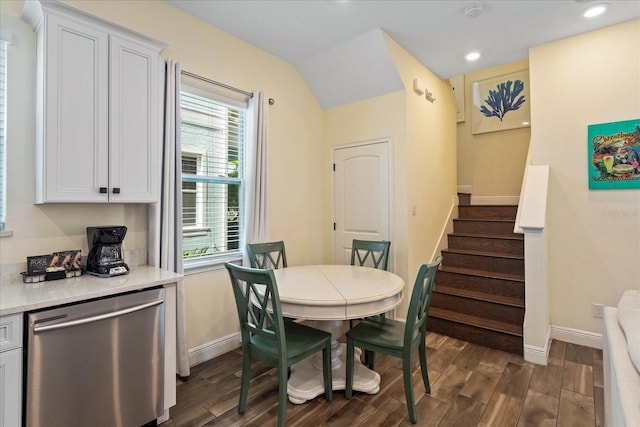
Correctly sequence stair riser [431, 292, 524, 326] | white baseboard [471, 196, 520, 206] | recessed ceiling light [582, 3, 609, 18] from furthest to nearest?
1. white baseboard [471, 196, 520, 206]
2. stair riser [431, 292, 524, 326]
3. recessed ceiling light [582, 3, 609, 18]

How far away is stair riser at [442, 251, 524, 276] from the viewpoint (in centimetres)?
351

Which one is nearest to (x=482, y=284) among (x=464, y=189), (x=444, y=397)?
(x=444, y=397)

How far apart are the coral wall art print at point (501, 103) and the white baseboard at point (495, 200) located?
1.03 m

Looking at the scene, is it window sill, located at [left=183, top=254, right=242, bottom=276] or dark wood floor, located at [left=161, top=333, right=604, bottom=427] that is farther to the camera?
window sill, located at [left=183, top=254, right=242, bottom=276]

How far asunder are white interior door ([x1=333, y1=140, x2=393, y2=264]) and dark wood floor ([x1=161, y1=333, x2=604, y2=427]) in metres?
1.42

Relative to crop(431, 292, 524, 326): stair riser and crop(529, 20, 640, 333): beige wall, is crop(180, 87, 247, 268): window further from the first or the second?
crop(529, 20, 640, 333): beige wall

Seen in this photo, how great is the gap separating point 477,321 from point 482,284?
1.53 ft

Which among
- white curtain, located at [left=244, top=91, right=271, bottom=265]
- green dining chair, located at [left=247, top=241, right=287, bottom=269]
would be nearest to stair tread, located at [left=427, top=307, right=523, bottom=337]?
green dining chair, located at [left=247, top=241, right=287, bottom=269]

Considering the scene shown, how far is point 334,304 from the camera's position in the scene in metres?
2.02

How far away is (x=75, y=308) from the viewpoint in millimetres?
1604

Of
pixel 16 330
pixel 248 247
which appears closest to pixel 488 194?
pixel 248 247

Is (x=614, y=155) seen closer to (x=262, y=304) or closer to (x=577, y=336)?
(x=577, y=336)

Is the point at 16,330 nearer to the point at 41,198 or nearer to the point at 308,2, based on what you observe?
the point at 41,198

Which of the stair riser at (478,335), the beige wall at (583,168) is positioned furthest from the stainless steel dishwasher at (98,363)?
the beige wall at (583,168)
